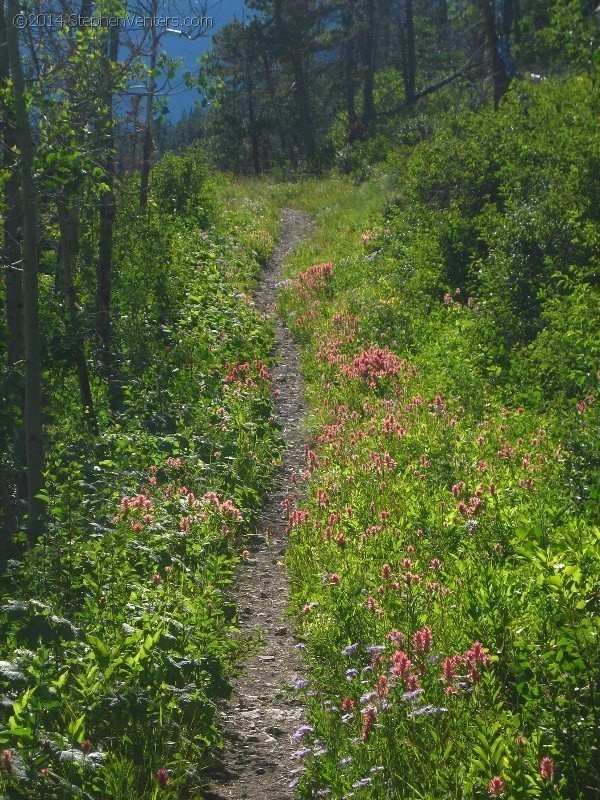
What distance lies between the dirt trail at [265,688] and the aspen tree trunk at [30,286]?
205cm

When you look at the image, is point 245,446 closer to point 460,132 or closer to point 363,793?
point 363,793

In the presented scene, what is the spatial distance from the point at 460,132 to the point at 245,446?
13453mm

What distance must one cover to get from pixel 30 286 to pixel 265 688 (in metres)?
3.71

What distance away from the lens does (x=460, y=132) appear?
20062mm

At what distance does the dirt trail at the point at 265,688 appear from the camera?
4898 millimetres

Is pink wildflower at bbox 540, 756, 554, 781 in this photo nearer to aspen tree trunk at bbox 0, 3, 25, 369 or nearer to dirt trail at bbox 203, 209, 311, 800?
dirt trail at bbox 203, 209, 311, 800

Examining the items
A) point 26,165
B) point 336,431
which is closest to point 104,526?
point 26,165

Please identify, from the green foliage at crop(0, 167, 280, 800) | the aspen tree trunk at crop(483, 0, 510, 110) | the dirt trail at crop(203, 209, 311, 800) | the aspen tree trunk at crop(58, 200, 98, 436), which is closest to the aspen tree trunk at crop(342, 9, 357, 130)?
the aspen tree trunk at crop(483, 0, 510, 110)

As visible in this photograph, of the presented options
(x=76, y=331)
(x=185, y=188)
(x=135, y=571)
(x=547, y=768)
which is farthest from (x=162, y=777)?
(x=185, y=188)

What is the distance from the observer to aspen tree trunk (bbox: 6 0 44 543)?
20.1 ft

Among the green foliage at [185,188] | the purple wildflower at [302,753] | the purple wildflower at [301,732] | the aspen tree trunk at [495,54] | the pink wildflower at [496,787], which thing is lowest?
the purple wildflower at [302,753]

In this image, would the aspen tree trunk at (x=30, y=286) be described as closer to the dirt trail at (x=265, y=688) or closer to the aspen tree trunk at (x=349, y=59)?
the dirt trail at (x=265, y=688)

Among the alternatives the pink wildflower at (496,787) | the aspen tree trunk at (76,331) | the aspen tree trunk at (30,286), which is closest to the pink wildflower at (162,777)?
the pink wildflower at (496,787)

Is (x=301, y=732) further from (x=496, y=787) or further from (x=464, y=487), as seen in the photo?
(x=464, y=487)
